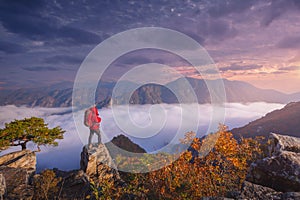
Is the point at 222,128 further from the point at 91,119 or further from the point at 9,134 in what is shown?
the point at 9,134

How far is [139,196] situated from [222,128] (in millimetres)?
7512

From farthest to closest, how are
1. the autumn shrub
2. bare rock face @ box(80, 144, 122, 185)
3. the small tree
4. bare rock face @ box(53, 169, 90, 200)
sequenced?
the small tree → bare rock face @ box(80, 144, 122, 185) → bare rock face @ box(53, 169, 90, 200) → the autumn shrub

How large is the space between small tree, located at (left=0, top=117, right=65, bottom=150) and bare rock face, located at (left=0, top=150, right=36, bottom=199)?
5.77 metres

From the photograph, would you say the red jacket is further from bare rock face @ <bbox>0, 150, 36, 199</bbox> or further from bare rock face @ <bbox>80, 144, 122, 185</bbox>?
bare rock face @ <bbox>0, 150, 36, 199</bbox>

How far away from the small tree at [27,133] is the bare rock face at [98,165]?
36.9ft

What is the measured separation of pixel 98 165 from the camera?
22781 mm

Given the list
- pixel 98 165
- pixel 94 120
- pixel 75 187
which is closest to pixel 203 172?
pixel 75 187

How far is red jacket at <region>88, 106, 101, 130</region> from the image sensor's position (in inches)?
817

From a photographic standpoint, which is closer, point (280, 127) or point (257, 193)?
point (257, 193)

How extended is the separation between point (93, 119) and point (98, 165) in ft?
18.5

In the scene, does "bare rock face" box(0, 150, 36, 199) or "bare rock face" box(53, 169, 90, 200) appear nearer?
"bare rock face" box(0, 150, 36, 199)

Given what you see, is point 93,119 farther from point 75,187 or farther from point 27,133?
point 27,133

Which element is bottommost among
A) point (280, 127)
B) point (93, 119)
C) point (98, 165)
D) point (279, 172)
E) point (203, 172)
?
point (280, 127)

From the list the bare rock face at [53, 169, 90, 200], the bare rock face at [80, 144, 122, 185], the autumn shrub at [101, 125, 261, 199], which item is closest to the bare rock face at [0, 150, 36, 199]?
the bare rock face at [53, 169, 90, 200]
